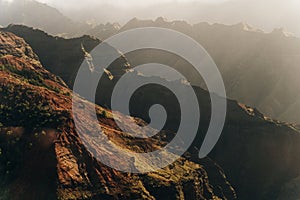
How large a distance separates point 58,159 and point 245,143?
63.7 m

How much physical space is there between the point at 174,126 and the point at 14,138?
53.0 metres

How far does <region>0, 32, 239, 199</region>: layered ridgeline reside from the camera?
1946 inches

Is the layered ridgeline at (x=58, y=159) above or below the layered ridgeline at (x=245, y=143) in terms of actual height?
below

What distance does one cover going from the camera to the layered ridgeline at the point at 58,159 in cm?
4944

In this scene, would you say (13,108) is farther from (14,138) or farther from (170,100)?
(170,100)

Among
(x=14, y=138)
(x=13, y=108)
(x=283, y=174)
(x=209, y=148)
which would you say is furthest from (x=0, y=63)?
(x=283, y=174)

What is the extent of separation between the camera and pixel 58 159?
169ft

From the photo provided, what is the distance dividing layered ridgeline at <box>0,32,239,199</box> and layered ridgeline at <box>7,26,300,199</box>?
2309cm

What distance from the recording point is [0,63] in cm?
7556

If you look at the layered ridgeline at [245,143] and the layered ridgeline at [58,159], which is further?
the layered ridgeline at [245,143]

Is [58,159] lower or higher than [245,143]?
lower

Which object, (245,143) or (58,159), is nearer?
(58,159)

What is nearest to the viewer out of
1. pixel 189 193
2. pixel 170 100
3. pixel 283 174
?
pixel 189 193

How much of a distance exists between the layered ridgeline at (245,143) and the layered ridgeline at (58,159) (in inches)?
909
